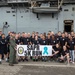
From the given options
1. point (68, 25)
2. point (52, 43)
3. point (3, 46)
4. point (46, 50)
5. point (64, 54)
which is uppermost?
point (68, 25)

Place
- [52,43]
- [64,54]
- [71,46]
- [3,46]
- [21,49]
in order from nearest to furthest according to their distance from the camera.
→ [64,54], [71,46], [21,49], [3,46], [52,43]

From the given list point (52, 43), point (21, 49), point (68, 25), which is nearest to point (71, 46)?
point (52, 43)

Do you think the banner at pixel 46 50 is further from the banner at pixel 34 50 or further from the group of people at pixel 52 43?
the group of people at pixel 52 43

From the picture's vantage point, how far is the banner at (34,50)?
1579cm

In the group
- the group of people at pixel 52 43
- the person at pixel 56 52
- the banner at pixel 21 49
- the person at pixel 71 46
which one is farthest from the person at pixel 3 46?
the person at pixel 71 46

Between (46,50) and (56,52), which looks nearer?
(56,52)

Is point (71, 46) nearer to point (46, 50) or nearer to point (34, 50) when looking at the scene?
point (46, 50)

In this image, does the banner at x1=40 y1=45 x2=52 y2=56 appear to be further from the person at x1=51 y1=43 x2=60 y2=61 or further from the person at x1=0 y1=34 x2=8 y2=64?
the person at x1=0 y1=34 x2=8 y2=64

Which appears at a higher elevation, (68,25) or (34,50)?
(68,25)

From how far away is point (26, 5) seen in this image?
29.4 m

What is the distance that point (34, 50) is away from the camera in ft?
52.0

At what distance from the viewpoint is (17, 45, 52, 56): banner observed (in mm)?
15789

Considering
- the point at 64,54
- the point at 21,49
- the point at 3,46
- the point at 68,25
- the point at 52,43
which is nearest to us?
the point at 64,54

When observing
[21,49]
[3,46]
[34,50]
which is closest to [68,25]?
[34,50]
